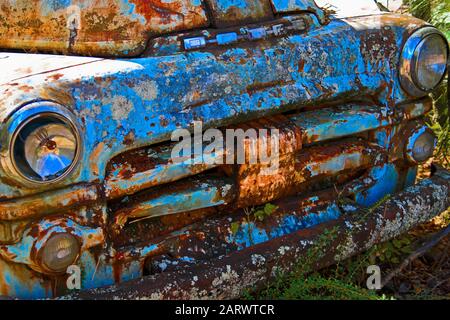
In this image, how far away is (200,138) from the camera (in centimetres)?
279

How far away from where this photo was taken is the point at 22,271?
100 inches

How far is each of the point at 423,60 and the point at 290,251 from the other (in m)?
1.04

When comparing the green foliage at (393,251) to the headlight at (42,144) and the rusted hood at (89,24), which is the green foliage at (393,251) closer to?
the rusted hood at (89,24)

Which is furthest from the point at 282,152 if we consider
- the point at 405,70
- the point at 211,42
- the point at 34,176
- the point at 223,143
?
the point at 34,176

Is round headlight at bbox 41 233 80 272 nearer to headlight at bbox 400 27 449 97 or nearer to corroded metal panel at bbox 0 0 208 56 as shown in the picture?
corroded metal panel at bbox 0 0 208 56

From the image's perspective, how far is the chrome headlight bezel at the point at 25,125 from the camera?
236 cm

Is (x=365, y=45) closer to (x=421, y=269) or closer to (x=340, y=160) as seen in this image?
(x=340, y=160)

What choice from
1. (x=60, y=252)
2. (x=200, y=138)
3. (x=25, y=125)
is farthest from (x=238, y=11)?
(x=60, y=252)

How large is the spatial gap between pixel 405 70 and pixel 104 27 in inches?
50.8

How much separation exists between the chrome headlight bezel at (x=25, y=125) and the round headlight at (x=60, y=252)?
0.19 metres

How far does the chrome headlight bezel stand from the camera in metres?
2.36

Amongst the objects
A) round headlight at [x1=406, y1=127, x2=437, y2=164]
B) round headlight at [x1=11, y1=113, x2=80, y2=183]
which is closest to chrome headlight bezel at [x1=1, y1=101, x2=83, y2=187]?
round headlight at [x1=11, y1=113, x2=80, y2=183]

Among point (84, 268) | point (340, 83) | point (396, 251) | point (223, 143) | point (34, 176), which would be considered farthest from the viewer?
point (396, 251)

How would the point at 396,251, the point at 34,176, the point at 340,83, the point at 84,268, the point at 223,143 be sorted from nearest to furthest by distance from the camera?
the point at 34,176
the point at 84,268
the point at 223,143
the point at 340,83
the point at 396,251
